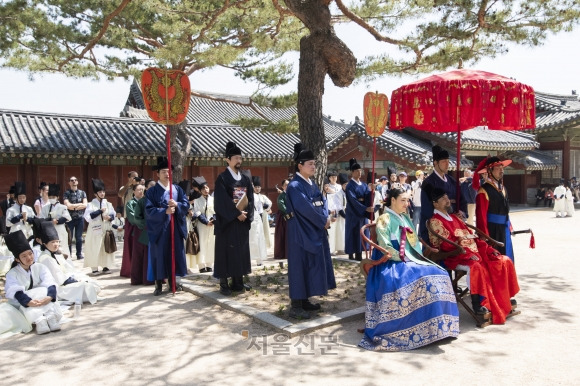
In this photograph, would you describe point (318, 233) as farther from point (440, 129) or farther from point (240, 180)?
point (440, 129)

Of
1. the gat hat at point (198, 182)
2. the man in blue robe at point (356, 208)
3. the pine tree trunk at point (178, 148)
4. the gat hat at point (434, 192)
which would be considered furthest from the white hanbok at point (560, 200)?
the gat hat at point (198, 182)

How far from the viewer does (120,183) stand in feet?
52.6

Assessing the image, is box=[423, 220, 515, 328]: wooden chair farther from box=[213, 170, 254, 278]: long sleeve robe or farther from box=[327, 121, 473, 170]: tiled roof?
A: box=[327, 121, 473, 170]: tiled roof

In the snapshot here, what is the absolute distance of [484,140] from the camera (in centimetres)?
2108

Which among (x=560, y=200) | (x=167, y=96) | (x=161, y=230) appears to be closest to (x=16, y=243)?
(x=161, y=230)

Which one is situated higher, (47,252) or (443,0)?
(443,0)

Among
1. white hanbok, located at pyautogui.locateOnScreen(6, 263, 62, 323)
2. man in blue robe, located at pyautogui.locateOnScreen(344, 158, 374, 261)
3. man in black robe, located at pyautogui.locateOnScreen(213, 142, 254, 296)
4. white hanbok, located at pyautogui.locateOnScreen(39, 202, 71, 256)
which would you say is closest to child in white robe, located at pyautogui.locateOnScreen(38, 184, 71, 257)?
white hanbok, located at pyautogui.locateOnScreen(39, 202, 71, 256)

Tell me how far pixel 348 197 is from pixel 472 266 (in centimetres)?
389

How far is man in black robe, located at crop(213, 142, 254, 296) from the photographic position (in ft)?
20.0

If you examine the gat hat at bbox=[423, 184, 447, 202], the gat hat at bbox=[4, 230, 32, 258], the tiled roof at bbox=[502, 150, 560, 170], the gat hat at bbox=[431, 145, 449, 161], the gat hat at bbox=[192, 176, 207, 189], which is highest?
the tiled roof at bbox=[502, 150, 560, 170]

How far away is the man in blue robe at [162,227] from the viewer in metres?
6.54

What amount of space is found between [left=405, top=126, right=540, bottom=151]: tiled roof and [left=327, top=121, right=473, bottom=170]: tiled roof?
0.45 meters

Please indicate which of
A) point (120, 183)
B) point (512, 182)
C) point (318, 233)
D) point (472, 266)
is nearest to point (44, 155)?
point (120, 183)

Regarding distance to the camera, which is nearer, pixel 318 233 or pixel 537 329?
pixel 537 329
